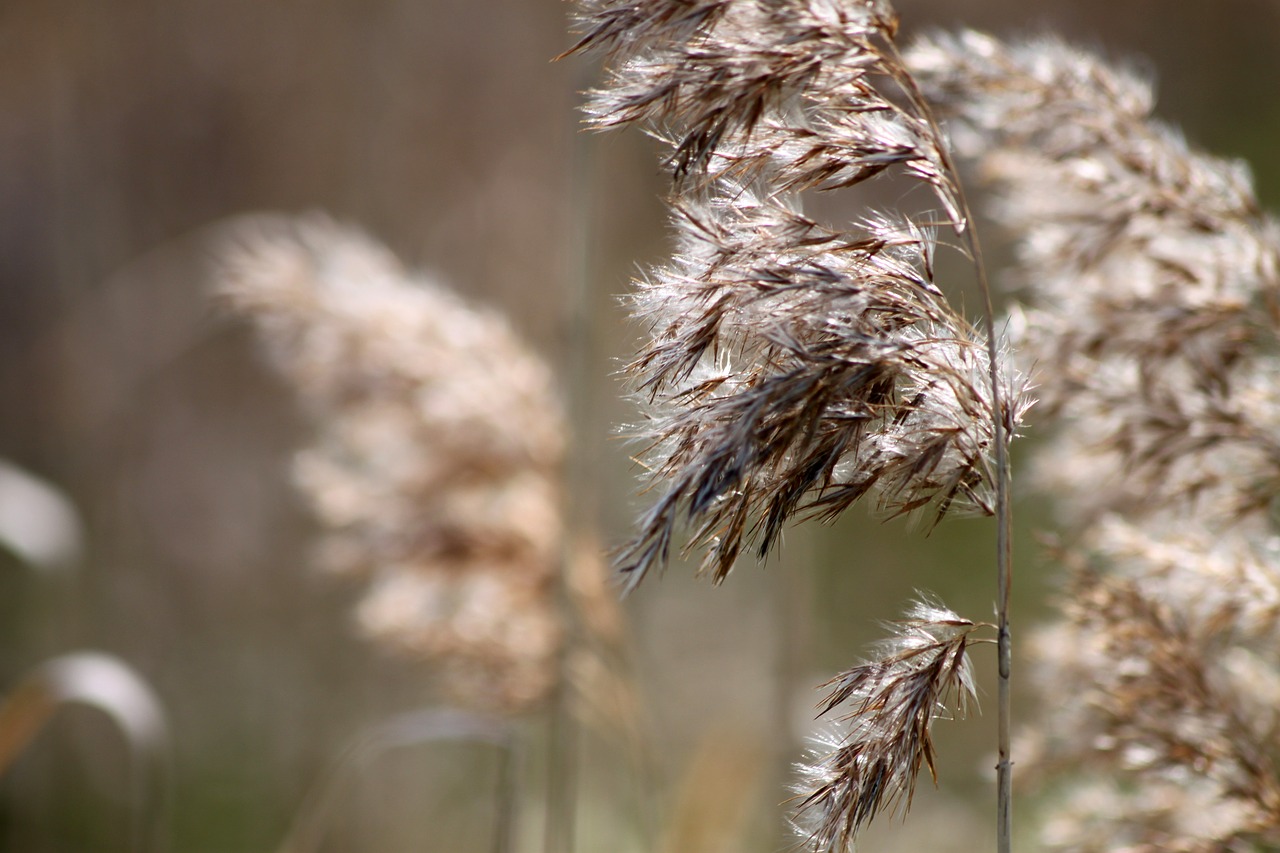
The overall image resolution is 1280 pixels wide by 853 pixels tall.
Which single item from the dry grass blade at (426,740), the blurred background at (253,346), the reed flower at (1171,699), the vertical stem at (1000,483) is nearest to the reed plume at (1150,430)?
the reed flower at (1171,699)

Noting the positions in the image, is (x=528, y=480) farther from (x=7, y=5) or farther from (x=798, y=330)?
(x=7, y=5)

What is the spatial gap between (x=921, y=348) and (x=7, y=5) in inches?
155

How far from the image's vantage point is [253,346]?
4.41 meters

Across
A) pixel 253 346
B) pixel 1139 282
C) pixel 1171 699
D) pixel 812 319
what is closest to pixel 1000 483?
pixel 812 319

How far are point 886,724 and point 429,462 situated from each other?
95 centimetres

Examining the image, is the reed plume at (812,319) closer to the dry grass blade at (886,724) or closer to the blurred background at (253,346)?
the dry grass blade at (886,724)

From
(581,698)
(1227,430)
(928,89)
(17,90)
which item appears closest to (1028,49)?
(928,89)

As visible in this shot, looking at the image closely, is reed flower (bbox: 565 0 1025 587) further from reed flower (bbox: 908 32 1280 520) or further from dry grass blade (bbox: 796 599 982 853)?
reed flower (bbox: 908 32 1280 520)

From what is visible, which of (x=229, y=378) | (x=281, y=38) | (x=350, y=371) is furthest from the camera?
(x=229, y=378)

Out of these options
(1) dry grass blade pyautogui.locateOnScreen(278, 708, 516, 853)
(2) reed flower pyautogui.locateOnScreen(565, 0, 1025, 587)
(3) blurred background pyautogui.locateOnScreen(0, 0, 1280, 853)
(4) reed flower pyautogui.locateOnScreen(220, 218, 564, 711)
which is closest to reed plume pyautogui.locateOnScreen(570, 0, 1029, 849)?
(2) reed flower pyautogui.locateOnScreen(565, 0, 1025, 587)

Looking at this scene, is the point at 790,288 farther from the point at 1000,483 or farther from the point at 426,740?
the point at 426,740

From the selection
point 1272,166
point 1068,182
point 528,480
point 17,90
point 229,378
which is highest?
point 1272,166

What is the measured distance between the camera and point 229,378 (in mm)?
4531

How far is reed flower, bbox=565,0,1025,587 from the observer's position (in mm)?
663
